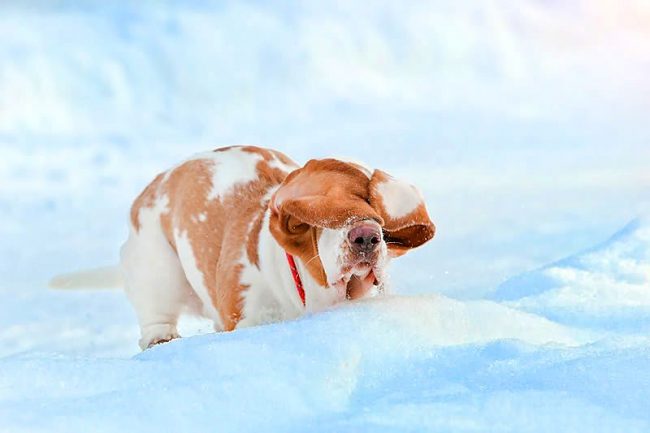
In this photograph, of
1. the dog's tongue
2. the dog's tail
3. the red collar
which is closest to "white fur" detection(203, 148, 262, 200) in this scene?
the red collar

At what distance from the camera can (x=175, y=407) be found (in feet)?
8.33

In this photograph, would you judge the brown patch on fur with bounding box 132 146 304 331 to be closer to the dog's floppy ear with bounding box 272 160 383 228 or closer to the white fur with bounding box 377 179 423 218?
the dog's floppy ear with bounding box 272 160 383 228

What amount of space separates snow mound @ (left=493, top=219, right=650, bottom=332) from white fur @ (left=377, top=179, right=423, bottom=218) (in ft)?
3.73

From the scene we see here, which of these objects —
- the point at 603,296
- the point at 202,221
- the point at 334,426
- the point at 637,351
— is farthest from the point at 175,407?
the point at 603,296

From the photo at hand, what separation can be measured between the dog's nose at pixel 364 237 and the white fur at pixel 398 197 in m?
0.22

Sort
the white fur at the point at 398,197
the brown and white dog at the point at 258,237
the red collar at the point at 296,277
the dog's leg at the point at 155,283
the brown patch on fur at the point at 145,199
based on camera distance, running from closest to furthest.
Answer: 1. the brown and white dog at the point at 258,237
2. the white fur at the point at 398,197
3. the red collar at the point at 296,277
4. the dog's leg at the point at 155,283
5. the brown patch on fur at the point at 145,199

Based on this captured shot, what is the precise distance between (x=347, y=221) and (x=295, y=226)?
0.34 meters

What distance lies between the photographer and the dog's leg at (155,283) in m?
5.11

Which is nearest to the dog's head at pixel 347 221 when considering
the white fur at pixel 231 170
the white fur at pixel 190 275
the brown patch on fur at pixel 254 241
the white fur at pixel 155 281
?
the white fur at pixel 190 275

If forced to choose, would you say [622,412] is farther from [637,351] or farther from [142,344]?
[142,344]

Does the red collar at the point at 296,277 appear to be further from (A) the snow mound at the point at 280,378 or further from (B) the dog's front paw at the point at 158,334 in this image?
(B) the dog's front paw at the point at 158,334

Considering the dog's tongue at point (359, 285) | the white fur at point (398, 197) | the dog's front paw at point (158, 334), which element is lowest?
the dog's front paw at point (158, 334)

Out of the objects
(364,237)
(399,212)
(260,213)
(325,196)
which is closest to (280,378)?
(364,237)

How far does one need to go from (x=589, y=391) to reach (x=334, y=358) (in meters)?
0.74
